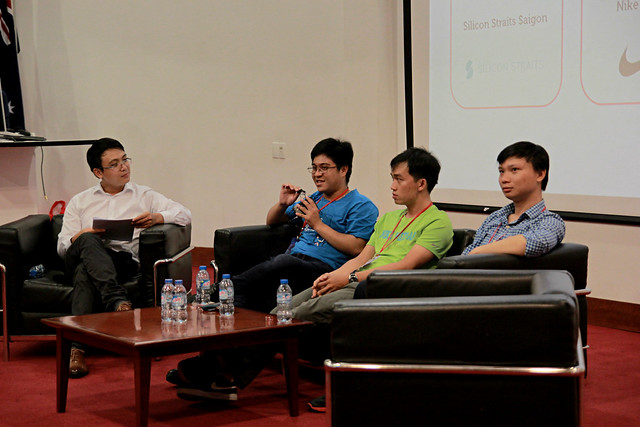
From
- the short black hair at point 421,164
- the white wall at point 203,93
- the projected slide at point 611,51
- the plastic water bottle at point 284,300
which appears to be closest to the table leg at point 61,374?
the plastic water bottle at point 284,300

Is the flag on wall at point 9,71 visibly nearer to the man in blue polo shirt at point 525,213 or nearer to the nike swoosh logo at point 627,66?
the man in blue polo shirt at point 525,213

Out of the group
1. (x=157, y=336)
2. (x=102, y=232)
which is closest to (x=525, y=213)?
(x=157, y=336)

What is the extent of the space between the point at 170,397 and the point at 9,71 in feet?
10.8

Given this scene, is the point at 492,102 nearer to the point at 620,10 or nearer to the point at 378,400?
the point at 620,10

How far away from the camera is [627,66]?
14.5ft

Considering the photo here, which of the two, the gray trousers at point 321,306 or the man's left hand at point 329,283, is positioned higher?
the man's left hand at point 329,283

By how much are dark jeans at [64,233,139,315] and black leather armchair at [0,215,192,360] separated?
0.31 feet

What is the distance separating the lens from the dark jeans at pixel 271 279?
393 centimetres

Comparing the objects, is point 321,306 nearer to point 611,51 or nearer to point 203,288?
point 203,288

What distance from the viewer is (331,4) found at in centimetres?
595

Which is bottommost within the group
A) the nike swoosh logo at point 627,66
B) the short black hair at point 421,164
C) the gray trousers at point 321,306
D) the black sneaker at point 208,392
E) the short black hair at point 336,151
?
the black sneaker at point 208,392

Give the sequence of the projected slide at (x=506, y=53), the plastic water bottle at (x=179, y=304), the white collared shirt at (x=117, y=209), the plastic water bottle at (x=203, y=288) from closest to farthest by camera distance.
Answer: the plastic water bottle at (x=179, y=304) → the plastic water bottle at (x=203, y=288) → the white collared shirt at (x=117, y=209) → the projected slide at (x=506, y=53)

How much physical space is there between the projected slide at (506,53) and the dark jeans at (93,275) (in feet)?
8.34

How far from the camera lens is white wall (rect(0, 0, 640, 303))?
6.02m
